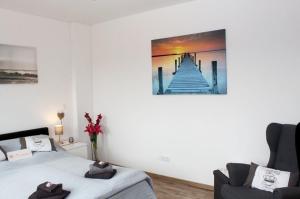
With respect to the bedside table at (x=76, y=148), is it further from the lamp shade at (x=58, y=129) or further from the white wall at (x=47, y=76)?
the white wall at (x=47, y=76)

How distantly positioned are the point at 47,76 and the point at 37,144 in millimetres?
1193

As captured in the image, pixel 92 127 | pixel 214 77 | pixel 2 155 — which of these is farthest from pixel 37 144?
pixel 214 77

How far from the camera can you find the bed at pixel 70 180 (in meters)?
2.33

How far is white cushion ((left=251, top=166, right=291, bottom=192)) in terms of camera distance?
2521mm

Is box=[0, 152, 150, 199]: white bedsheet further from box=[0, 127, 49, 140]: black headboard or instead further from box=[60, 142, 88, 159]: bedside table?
box=[60, 142, 88, 159]: bedside table

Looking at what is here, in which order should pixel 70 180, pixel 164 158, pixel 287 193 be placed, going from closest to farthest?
pixel 287 193
pixel 70 180
pixel 164 158

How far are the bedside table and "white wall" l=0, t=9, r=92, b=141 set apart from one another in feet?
1.31

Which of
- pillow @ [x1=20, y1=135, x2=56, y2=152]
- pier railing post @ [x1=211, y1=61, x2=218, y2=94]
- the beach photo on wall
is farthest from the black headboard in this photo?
pier railing post @ [x1=211, y1=61, x2=218, y2=94]

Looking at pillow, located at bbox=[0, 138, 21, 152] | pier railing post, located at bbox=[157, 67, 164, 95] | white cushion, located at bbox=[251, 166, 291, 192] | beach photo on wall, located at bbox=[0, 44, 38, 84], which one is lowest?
white cushion, located at bbox=[251, 166, 291, 192]

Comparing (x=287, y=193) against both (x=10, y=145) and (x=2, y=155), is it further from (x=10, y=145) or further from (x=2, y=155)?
(x=10, y=145)

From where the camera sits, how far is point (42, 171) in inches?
112

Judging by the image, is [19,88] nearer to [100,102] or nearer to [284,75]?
[100,102]

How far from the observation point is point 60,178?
2629 millimetres

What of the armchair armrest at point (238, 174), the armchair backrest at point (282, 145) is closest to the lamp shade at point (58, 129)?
the armchair armrest at point (238, 174)
